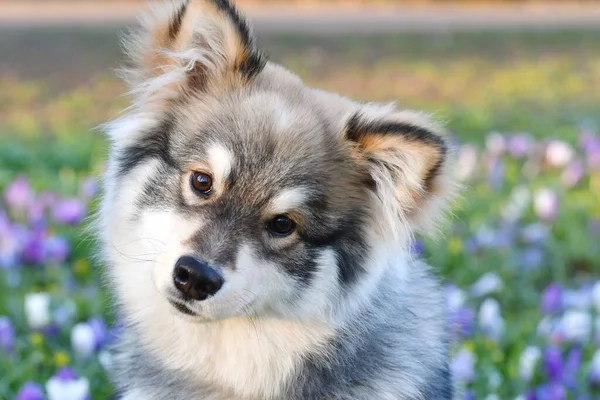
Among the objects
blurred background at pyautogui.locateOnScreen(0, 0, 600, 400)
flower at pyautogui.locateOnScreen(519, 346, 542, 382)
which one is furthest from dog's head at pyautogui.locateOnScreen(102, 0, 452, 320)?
flower at pyautogui.locateOnScreen(519, 346, 542, 382)

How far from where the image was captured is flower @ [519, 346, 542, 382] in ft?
13.2

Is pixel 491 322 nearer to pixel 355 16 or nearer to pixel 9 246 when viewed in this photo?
pixel 9 246

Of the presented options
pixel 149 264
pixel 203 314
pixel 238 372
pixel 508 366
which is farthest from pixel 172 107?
pixel 508 366

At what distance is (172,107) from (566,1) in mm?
18530

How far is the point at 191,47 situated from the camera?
326cm

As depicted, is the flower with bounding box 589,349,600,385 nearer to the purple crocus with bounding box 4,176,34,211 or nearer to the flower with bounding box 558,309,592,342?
the flower with bounding box 558,309,592,342

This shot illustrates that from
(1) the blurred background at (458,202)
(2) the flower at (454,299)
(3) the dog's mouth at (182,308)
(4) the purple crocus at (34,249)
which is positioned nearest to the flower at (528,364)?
(1) the blurred background at (458,202)

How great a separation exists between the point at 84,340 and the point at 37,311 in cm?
33

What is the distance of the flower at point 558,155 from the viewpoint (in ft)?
22.4

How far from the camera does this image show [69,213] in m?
5.02

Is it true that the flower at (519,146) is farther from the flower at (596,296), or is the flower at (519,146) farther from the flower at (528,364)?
the flower at (528,364)

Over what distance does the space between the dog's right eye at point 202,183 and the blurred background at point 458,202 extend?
106cm

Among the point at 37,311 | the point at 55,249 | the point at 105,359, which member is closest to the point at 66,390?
the point at 105,359

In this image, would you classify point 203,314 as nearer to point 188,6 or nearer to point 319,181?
point 319,181
